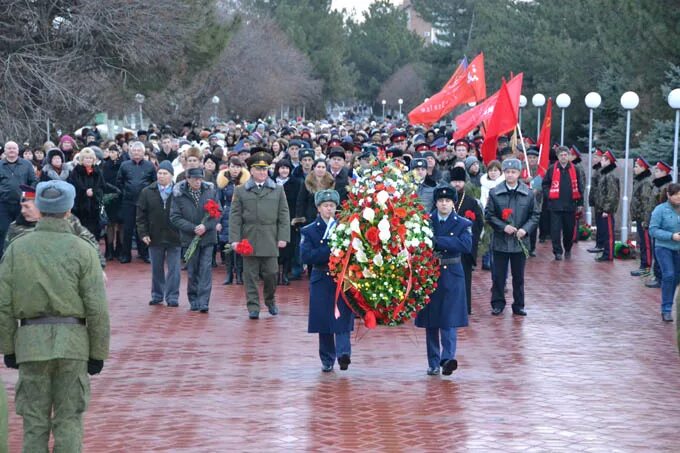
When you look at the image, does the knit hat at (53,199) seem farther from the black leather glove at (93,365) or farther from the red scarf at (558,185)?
the red scarf at (558,185)

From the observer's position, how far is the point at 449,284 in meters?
11.4

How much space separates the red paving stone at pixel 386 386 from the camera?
9.16m

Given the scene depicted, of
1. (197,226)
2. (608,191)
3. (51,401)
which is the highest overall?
(608,191)

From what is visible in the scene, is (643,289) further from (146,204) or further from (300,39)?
(300,39)

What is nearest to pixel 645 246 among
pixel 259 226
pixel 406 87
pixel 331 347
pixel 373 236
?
pixel 259 226

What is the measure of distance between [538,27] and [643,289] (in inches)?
1193

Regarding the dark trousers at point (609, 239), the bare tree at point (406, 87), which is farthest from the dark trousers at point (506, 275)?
the bare tree at point (406, 87)

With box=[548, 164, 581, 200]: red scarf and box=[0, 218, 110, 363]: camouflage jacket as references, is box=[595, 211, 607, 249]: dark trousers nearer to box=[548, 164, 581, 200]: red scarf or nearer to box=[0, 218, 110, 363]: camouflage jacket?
box=[548, 164, 581, 200]: red scarf

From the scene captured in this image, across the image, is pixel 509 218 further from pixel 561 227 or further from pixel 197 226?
pixel 561 227

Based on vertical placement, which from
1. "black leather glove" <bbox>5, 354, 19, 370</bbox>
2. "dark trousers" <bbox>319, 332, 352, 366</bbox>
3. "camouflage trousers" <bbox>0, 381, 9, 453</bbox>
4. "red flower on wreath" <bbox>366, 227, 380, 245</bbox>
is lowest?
"dark trousers" <bbox>319, 332, 352, 366</bbox>

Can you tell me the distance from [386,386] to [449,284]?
43.3 inches

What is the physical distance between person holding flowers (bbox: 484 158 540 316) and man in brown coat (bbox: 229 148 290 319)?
8.33ft

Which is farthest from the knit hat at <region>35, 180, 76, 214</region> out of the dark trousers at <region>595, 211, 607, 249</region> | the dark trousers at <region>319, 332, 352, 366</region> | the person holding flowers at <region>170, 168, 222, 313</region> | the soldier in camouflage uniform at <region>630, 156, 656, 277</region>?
the dark trousers at <region>595, 211, 607, 249</region>

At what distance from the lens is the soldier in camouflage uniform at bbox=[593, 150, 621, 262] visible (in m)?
20.7
